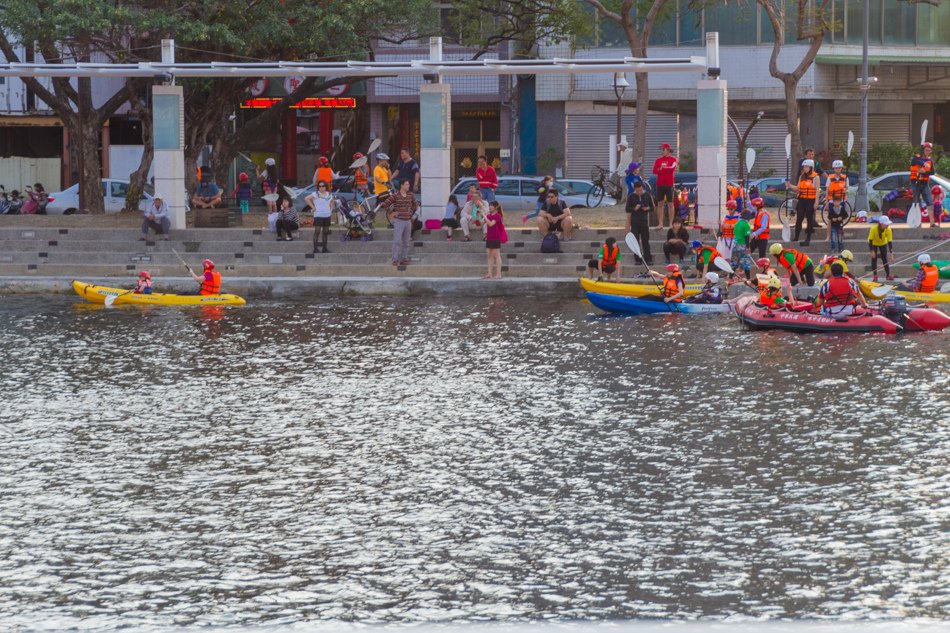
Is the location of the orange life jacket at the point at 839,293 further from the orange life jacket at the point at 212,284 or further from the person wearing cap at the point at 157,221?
Answer: the person wearing cap at the point at 157,221

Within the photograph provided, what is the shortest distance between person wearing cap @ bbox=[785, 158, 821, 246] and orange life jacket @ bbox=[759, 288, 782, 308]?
6363 mm

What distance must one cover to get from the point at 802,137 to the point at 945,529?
40339mm

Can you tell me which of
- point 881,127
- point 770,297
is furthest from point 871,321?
point 881,127

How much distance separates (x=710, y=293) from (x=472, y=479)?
14138 millimetres

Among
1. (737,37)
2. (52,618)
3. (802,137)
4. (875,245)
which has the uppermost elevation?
(737,37)

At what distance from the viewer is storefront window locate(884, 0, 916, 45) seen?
52.3 m

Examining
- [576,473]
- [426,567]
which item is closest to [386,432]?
[576,473]

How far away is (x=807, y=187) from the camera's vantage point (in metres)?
32.4

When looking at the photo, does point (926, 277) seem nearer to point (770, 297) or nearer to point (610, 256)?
point (770, 297)

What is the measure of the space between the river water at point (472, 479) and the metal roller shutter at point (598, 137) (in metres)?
28.7

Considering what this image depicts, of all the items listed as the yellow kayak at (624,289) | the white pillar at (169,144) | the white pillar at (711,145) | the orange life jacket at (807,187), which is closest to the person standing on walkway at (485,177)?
the white pillar at (711,145)

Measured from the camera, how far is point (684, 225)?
3428cm

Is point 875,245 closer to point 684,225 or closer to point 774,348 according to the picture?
point 684,225

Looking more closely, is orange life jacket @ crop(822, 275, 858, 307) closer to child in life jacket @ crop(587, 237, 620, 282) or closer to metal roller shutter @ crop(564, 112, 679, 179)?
child in life jacket @ crop(587, 237, 620, 282)
